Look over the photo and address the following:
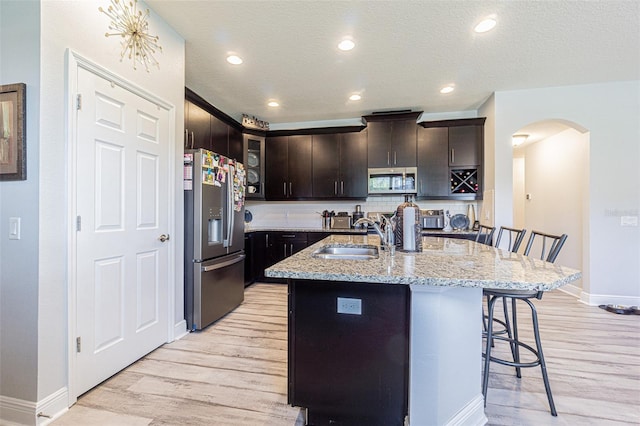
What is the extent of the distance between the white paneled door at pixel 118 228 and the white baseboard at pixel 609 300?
4.77 meters

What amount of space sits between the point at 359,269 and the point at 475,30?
244cm

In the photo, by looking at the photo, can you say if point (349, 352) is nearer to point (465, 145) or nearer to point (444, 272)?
point (444, 272)

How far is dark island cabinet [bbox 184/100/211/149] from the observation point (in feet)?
10.2

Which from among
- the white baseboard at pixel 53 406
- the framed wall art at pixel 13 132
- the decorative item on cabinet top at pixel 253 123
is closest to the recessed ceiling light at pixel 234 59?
the decorative item on cabinet top at pixel 253 123

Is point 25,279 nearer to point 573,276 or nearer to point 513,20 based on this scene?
point 573,276

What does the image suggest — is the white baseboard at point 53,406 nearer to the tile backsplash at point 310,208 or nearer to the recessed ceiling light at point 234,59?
the recessed ceiling light at point 234,59

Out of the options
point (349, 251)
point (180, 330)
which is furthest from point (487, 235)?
point (180, 330)

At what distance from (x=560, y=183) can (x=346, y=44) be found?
4075 mm

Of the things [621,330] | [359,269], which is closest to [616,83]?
[621,330]

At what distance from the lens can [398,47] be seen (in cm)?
266

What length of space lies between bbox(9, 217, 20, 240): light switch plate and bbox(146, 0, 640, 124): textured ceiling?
1768mm

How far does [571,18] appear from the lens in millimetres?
2234

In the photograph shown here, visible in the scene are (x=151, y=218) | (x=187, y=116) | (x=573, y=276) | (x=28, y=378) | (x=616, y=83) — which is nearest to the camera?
(x=573, y=276)

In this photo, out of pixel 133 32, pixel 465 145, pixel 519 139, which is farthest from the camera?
pixel 519 139
